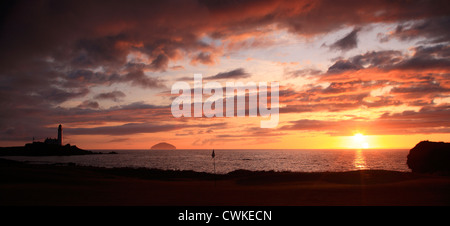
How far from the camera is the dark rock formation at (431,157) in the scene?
58.0m

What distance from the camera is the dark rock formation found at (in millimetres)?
58031

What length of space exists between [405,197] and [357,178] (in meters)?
15.5

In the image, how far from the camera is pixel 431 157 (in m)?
60.6
